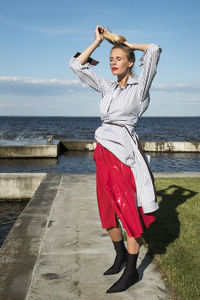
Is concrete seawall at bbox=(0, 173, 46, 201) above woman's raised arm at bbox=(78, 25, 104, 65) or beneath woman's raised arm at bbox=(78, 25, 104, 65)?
beneath

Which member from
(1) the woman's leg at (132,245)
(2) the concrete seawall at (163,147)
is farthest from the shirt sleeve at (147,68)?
(2) the concrete seawall at (163,147)

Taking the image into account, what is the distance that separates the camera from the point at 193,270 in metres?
3.26

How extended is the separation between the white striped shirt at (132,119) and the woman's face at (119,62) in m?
0.10

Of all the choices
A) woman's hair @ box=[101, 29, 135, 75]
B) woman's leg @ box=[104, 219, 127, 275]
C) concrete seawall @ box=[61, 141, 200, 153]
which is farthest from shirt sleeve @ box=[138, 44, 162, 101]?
concrete seawall @ box=[61, 141, 200, 153]

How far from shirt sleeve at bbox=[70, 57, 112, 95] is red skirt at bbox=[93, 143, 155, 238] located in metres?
0.56

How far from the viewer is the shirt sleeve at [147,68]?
2561mm

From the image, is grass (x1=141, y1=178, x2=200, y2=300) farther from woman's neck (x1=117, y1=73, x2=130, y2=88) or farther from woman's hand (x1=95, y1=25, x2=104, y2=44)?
woman's hand (x1=95, y1=25, x2=104, y2=44)

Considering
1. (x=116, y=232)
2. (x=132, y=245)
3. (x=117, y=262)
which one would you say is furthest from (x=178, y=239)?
(x=132, y=245)

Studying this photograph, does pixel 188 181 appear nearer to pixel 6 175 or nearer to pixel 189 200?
Answer: pixel 189 200

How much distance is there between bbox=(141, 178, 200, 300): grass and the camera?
2998 mm

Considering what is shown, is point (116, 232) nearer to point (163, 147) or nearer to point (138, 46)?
point (138, 46)

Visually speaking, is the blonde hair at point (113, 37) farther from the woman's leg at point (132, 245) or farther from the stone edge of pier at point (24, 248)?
the stone edge of pier at point (24, 248)

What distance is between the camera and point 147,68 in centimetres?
261

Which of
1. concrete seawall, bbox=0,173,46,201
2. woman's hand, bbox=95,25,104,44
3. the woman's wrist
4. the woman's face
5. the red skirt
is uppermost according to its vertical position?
woman's hand, bbox=95,25,104,44
